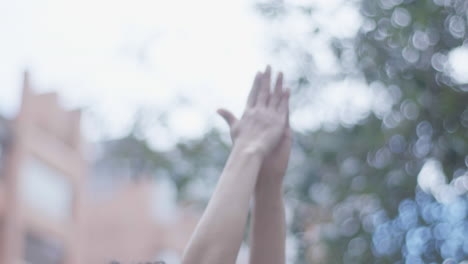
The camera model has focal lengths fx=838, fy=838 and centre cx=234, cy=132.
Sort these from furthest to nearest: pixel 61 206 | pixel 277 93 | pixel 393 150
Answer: pixel 61 206 → pixel 393 150 → pixel 277 93

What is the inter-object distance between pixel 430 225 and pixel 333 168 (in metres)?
0.81

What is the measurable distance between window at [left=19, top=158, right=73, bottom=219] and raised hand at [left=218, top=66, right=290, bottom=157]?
1873 cm

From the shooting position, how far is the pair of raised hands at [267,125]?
2.09 m

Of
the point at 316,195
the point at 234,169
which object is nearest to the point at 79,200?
the point at 316,195

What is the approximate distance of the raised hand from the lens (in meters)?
2.08

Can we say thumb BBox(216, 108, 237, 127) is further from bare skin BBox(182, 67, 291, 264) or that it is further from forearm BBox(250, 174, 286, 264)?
forearm BBox(250, 174, 286, 264)

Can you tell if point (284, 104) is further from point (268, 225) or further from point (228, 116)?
point (268, 225)

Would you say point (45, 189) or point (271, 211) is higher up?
point (45, 189)

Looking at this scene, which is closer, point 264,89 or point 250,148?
point 250,148

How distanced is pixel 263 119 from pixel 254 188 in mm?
191

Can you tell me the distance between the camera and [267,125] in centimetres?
214

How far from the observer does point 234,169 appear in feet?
6.38

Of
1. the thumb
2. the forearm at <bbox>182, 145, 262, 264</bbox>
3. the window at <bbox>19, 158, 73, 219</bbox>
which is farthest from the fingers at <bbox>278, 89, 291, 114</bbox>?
the window at <bbox>19, 158, 73, 219</bbox>

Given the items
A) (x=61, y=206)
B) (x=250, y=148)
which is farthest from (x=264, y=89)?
(x=61, y=206)
